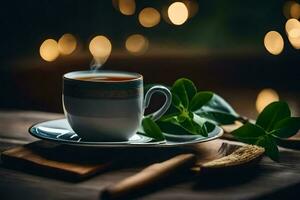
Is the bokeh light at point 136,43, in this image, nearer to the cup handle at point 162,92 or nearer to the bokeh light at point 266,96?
the bokeh light at point 266,96

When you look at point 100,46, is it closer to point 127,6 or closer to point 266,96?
point 127,6

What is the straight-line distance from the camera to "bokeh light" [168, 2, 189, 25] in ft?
7.37

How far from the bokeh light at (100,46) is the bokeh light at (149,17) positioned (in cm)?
14

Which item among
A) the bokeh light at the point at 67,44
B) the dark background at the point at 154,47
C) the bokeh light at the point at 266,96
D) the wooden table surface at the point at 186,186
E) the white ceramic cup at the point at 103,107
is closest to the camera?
the wooden table surface at the point at 186,186

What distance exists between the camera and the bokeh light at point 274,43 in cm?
234

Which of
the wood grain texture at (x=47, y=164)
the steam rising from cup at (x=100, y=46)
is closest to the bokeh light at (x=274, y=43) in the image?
the steam rising from cup at (x=100, y=46)

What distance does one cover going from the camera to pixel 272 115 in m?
0.98

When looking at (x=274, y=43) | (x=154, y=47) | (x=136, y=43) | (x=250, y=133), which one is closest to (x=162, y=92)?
(x=250, y=133)

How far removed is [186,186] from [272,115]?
201 mm

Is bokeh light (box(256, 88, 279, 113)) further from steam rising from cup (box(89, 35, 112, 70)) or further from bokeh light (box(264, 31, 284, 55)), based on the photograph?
steam rising from cup (box(89, 35, 112, 70))

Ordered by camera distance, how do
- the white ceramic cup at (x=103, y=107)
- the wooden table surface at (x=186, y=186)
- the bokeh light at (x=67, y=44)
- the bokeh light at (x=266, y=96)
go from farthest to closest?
1. the bokeh light at (x=266, y=96)
2. the bokeh light at (x=67, y=44)
3. the white ceramic cup at (x=103, y=107)
4. the wooden table surface at (x=186, y=186)

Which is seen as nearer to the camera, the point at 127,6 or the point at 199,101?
the point at 199,101

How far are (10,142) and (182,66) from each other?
1.11 m

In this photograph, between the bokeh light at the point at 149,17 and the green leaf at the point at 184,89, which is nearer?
the green leaf at the point at 184,89
